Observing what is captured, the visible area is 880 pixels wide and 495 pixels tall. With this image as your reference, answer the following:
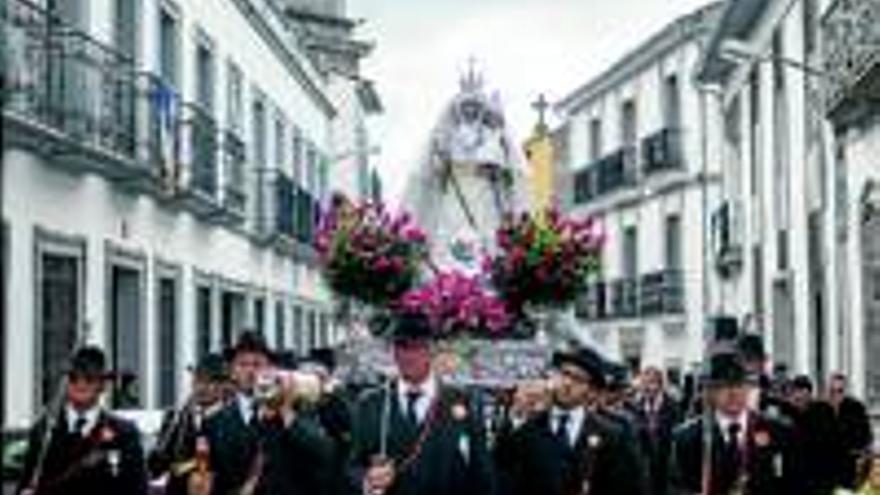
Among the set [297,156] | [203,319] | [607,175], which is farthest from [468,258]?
[607,175]

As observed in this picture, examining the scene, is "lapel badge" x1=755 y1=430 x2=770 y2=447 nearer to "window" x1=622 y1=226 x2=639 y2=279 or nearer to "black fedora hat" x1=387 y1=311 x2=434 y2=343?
"black fedora hat" x1=387 y1=311 x2=434 y2=343

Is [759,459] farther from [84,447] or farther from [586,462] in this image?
[84,447]

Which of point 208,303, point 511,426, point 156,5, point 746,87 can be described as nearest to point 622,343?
point 746,87

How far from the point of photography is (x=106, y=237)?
64.3ft

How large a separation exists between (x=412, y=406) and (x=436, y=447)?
0.67 ft

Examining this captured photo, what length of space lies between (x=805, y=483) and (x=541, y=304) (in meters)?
5.43

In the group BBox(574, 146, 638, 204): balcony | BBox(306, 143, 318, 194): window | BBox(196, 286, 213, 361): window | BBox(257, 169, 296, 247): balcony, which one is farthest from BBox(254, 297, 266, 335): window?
BBox(574, 146, 638, 204): balcony

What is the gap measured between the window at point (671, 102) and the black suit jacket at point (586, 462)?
112ft

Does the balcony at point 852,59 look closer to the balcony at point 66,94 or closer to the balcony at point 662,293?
the balcony at point 66,94

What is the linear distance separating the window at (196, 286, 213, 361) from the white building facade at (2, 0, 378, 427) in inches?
0.9

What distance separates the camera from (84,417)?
993 cm

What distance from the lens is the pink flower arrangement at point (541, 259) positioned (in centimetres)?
1480

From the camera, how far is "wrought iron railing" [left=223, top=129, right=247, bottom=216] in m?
26.5

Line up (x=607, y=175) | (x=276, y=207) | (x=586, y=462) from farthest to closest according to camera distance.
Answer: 1. (x=607, y=175)
2. (x=276, y=207)
3. (x=586, y=462)
